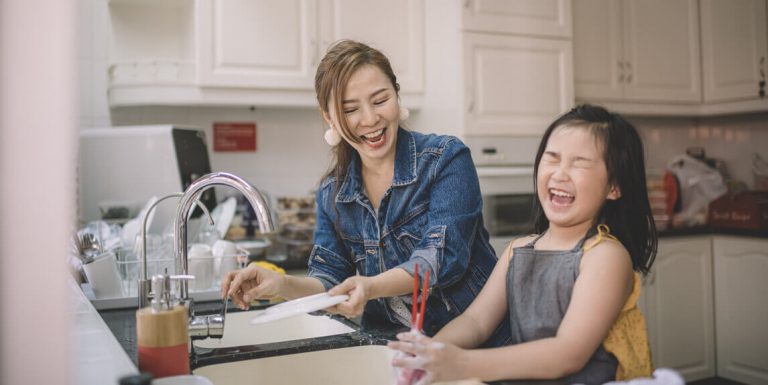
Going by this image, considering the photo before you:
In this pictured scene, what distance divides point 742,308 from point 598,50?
140 centimetres

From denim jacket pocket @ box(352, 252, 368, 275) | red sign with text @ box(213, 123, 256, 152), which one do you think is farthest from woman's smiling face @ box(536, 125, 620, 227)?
red sign with text @ box(213, 123, 256, 152)

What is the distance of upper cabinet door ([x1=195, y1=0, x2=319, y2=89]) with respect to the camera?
261 centimetres

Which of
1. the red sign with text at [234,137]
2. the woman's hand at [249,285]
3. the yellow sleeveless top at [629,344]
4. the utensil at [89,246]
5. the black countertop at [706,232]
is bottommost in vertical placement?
the yellow sleeveless top at [629,344]

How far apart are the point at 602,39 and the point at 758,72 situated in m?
0.81

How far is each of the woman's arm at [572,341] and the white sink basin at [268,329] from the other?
2.24 ft

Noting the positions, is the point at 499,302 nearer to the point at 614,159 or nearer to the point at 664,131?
the point at 614,159

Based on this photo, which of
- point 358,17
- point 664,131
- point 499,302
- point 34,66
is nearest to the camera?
point 34,66

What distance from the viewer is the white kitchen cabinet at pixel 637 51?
3.17 metres

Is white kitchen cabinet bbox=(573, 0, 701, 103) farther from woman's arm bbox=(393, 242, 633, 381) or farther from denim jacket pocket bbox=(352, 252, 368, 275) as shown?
woman's arm bbox=(393, 242, 633, 381)

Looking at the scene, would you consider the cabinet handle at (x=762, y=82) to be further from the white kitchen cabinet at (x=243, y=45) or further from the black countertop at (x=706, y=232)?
the white kitchen cabinet at (x=243, y=45)

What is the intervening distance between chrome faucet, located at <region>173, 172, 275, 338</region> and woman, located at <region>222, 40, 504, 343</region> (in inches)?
2.6

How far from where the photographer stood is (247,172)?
3.02 meters

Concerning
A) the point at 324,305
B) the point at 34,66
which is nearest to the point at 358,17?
the point at 324,305

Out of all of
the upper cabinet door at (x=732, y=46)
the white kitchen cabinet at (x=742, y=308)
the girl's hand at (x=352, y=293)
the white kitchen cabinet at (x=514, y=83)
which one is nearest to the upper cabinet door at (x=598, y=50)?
the white kitchen cabinet at (x=514, y=83)
